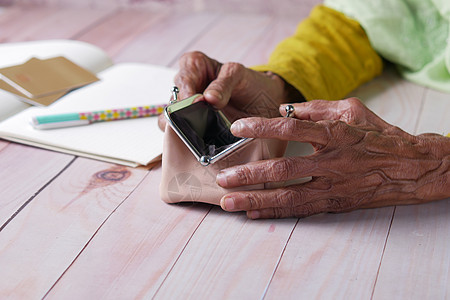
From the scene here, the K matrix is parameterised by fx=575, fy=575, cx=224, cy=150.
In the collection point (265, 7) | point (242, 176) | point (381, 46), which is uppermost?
point (242, 176)

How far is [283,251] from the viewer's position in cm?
70

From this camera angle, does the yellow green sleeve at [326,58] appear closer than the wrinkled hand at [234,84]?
No

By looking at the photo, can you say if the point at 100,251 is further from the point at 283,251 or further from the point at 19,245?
the point at 283,251

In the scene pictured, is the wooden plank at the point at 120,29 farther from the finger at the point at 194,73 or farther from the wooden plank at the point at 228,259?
the wooden plank at the point at 228,259

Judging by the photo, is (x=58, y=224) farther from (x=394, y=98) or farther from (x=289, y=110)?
(x=394, y=98)

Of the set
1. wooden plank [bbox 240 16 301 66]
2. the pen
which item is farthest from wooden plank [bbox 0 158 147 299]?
wooden plank [bbox 240 16 301 66]

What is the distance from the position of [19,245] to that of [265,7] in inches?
50.1

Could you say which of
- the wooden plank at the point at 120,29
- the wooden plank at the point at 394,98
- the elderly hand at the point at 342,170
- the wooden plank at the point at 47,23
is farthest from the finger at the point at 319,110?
the wooden plank at the point at 47,23

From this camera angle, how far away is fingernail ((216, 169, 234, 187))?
736mm

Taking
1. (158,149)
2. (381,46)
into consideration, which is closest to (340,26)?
(381,46)

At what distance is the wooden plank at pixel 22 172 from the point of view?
80 centimetres

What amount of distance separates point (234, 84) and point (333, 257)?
328mm

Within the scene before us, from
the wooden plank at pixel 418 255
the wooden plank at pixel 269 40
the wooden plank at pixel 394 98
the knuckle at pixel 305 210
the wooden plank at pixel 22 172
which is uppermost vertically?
the wooden plank at pixel 22 172

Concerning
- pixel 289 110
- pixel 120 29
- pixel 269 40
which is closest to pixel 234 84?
pixel 289 110
